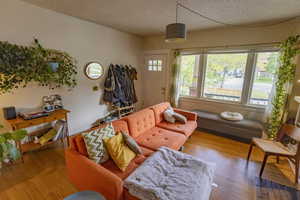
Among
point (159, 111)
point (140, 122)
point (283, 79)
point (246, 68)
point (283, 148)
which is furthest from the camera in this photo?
point (246, 68)

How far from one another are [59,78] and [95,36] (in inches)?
52.6

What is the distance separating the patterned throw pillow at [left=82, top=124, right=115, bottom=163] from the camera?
1599mm

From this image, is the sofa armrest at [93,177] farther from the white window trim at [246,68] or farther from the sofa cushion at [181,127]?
the white window trim at [246,68]

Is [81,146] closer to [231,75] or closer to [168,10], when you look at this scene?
[168,10]

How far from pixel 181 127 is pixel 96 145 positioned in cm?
173

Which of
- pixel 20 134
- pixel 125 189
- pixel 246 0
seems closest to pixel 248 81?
pixel 246 0

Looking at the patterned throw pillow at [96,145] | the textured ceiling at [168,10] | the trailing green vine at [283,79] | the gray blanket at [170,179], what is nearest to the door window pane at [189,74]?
the textured ceiling at [168,10]

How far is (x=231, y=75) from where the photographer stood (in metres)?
3.61

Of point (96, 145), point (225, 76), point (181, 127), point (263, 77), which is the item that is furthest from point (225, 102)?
point (96, 145)

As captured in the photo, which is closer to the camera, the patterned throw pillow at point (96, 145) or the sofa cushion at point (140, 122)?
the patterned throw pillow at point (96, 145)

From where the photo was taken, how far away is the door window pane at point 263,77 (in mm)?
3098

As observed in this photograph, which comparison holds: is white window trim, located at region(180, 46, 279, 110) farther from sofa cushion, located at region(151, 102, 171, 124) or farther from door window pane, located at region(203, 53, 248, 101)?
sofa cushion, located at region(151, 102, 171, 124)

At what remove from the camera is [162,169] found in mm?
1580

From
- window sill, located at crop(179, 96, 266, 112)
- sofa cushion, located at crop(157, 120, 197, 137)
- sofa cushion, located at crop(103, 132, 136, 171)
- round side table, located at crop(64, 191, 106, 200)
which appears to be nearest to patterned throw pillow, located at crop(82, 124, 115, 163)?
sofa cushion, located at crop(103, 132, 136, 171)
